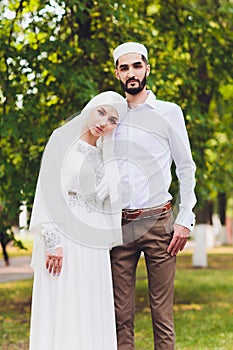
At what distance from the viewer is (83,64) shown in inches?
369

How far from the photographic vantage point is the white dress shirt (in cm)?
496

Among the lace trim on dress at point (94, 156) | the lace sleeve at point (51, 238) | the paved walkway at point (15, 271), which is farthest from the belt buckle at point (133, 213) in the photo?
the paved walkway at point (15, 271)

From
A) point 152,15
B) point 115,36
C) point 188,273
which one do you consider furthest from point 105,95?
point 188,273

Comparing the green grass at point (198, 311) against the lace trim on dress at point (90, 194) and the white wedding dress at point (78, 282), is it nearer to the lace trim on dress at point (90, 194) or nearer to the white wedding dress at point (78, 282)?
the white wedding dress at point (78, 282)

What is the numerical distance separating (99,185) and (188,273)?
43.7 feet

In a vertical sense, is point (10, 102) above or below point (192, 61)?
below

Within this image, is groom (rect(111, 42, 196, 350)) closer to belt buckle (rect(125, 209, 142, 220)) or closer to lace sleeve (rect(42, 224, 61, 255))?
belt buckle (rect(125, 209, 142, 220))

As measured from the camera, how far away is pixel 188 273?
17828mm

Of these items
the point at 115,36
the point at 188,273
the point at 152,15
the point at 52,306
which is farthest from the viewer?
the point at 188,273

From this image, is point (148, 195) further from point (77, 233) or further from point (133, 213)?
point (77, 233)

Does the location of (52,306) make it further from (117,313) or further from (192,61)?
(192,61)

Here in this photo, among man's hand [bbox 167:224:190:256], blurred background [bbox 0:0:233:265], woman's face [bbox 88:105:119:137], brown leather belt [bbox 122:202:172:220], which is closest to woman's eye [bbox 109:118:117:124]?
woman's face [bbox 88:105:119:137]

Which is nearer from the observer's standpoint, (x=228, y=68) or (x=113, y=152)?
(x=113, y=152)

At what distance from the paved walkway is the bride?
39.6 feet
